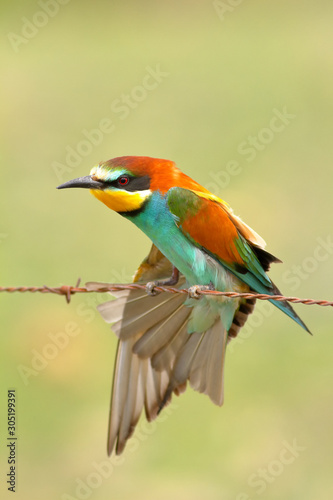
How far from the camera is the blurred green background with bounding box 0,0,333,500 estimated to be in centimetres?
442

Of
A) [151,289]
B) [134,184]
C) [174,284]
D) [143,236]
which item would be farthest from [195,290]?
[143,236]

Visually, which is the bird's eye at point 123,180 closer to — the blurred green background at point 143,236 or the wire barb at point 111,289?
the wire barb at point 111,289

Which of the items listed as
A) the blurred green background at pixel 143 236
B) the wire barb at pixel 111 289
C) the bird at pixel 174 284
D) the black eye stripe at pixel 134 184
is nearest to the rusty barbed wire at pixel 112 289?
the wire barb at pixel 111 289

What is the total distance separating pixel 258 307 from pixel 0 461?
183 cm

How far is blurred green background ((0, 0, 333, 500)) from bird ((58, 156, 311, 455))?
1.52m

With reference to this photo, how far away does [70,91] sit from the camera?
8.15 metres

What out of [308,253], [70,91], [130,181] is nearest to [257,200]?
[308,253]

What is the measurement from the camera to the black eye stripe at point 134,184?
2.62m

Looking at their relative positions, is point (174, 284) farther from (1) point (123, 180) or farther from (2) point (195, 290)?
(1) point (123, 180)

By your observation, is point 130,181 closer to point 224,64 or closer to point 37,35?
point 224,64

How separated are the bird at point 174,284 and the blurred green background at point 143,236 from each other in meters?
1.52

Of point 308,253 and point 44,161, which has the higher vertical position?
point 308,253

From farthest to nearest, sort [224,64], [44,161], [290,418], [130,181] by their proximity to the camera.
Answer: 1. [224,64]
2. [44,161]
3. [290,418]
4. [130,181]

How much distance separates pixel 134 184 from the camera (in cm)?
264
